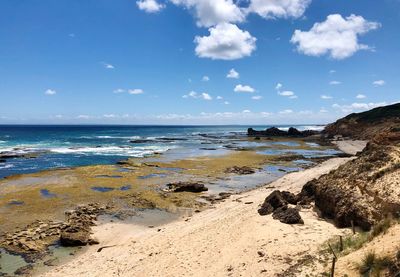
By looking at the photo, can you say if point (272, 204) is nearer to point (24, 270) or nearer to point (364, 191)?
point (364, 191)

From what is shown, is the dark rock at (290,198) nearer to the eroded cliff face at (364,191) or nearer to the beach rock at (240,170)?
the eroded cliff face at (364,191)

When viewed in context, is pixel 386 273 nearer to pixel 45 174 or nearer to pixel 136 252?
pixel 136 252

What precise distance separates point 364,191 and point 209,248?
26.4 ft

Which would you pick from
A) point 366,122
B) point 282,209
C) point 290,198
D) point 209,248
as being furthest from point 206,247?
point 366,122

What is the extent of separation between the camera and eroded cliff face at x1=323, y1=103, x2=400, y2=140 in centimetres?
8781

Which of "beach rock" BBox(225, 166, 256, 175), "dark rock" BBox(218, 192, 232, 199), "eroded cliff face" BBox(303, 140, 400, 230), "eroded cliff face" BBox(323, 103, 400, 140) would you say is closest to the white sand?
"eroded cliff face" BBox(303, 140, 400, 230)

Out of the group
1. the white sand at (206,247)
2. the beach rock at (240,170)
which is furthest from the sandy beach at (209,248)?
the beach rock at (240,170)

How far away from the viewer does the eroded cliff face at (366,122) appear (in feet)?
288

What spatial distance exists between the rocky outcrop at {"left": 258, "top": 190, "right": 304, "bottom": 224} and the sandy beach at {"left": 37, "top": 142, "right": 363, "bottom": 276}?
43 centimetres

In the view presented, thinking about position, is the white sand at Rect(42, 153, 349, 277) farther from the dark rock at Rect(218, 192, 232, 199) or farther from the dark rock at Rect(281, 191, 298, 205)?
the dark rock at Rect(218, 192, 232, 199)

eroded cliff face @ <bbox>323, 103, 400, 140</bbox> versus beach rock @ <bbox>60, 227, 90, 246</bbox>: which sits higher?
eroded cliff face @ <bbox>323, 103, 400, 140</bbox>

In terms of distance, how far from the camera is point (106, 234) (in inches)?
821

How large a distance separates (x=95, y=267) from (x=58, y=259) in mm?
2607

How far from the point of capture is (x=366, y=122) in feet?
314
